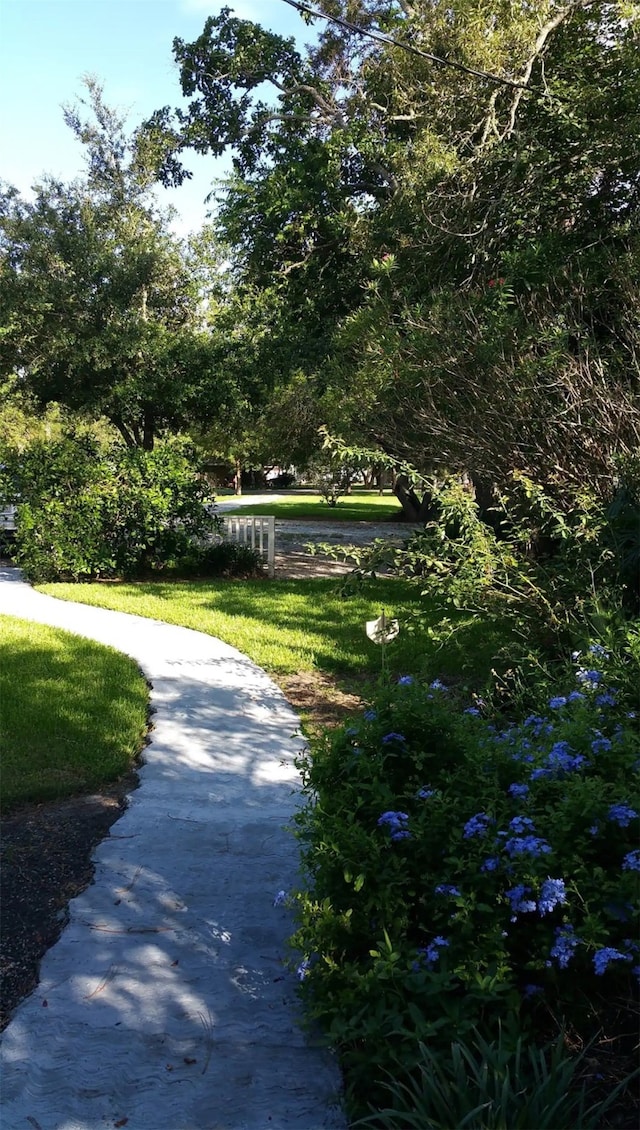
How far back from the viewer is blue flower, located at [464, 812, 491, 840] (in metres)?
2.15

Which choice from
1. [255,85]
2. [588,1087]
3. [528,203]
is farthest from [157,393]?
[588,1087]

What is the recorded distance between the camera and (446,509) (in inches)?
187

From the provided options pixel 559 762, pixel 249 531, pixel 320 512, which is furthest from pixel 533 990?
pixel 320 512

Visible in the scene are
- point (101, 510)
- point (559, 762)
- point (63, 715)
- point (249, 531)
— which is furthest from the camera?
point (249, 531)

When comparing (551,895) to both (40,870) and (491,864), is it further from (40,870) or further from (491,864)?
(40,870)

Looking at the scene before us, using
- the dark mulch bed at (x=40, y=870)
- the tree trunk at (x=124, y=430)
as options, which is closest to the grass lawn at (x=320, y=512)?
the tree trunk at (x=124, y=430)

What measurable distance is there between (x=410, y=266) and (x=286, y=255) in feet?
11.9

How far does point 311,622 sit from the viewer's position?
7.93 meters

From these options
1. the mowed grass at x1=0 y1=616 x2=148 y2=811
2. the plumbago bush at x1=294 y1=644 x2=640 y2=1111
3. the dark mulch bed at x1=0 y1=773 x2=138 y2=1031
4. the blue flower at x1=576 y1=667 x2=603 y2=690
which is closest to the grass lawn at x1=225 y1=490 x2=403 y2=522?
the mowed grass at x1=0 y1=616 x2=148 y2=811

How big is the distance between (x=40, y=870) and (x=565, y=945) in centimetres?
216

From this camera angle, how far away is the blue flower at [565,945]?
193 cm

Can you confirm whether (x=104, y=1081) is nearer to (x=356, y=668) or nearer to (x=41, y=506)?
(x=356, y=668)

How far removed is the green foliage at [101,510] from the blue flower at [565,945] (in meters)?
8.95

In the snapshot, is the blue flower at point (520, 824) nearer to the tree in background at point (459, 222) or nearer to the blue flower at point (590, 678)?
the blue flower at point (590, 678)
